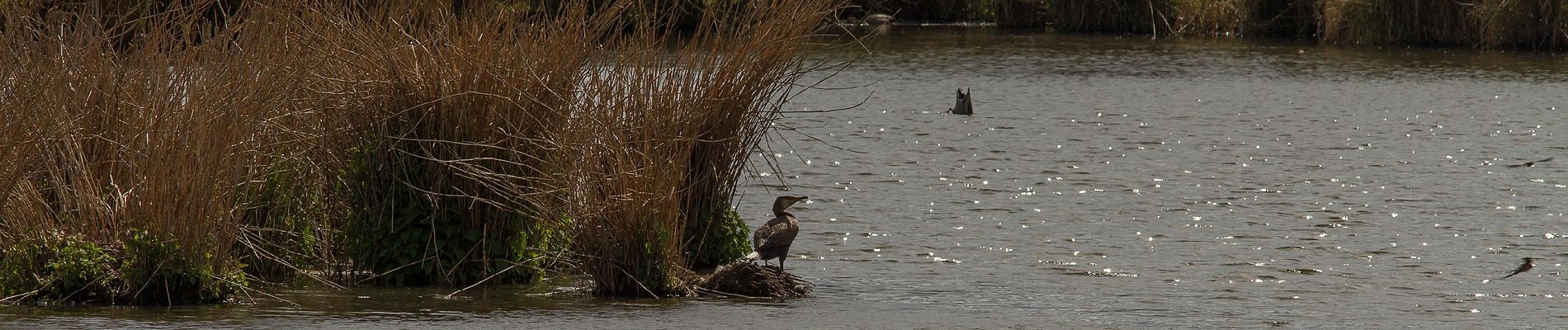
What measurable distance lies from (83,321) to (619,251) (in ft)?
8.83

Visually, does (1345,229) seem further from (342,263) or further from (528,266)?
(342,263)

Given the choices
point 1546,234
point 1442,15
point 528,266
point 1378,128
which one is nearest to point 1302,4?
point 1442,15

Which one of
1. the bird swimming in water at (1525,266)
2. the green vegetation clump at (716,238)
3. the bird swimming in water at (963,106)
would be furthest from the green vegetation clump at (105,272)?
the bird swimming in water at (963,106)

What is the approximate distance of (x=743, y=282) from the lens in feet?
33.0

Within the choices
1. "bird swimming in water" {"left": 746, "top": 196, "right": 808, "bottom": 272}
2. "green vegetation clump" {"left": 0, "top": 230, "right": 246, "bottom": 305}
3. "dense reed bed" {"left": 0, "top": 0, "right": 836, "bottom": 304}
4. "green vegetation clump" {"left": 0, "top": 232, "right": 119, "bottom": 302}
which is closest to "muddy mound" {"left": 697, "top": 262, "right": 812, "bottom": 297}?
"dense reed bed" {"left": 0, "top": 0, "right": 836, "bottom": 304}

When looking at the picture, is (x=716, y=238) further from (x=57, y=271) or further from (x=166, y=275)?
(x=57, y=271)

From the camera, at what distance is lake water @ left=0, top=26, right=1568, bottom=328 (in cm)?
965

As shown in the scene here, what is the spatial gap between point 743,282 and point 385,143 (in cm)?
204

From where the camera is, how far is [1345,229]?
47.1 feet

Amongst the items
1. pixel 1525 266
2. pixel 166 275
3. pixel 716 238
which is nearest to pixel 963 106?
pixel 1525 266

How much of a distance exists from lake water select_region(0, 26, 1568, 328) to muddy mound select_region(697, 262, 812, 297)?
199mm

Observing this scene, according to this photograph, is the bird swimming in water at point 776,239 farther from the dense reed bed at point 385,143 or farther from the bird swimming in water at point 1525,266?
the bird swimming in water at point 1525,266

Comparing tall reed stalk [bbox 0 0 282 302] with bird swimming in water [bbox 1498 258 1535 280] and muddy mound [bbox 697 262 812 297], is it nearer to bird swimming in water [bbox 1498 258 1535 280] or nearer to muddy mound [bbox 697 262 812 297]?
muddy mound [bbox 697 262 812 297]

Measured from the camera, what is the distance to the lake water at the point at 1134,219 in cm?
965
